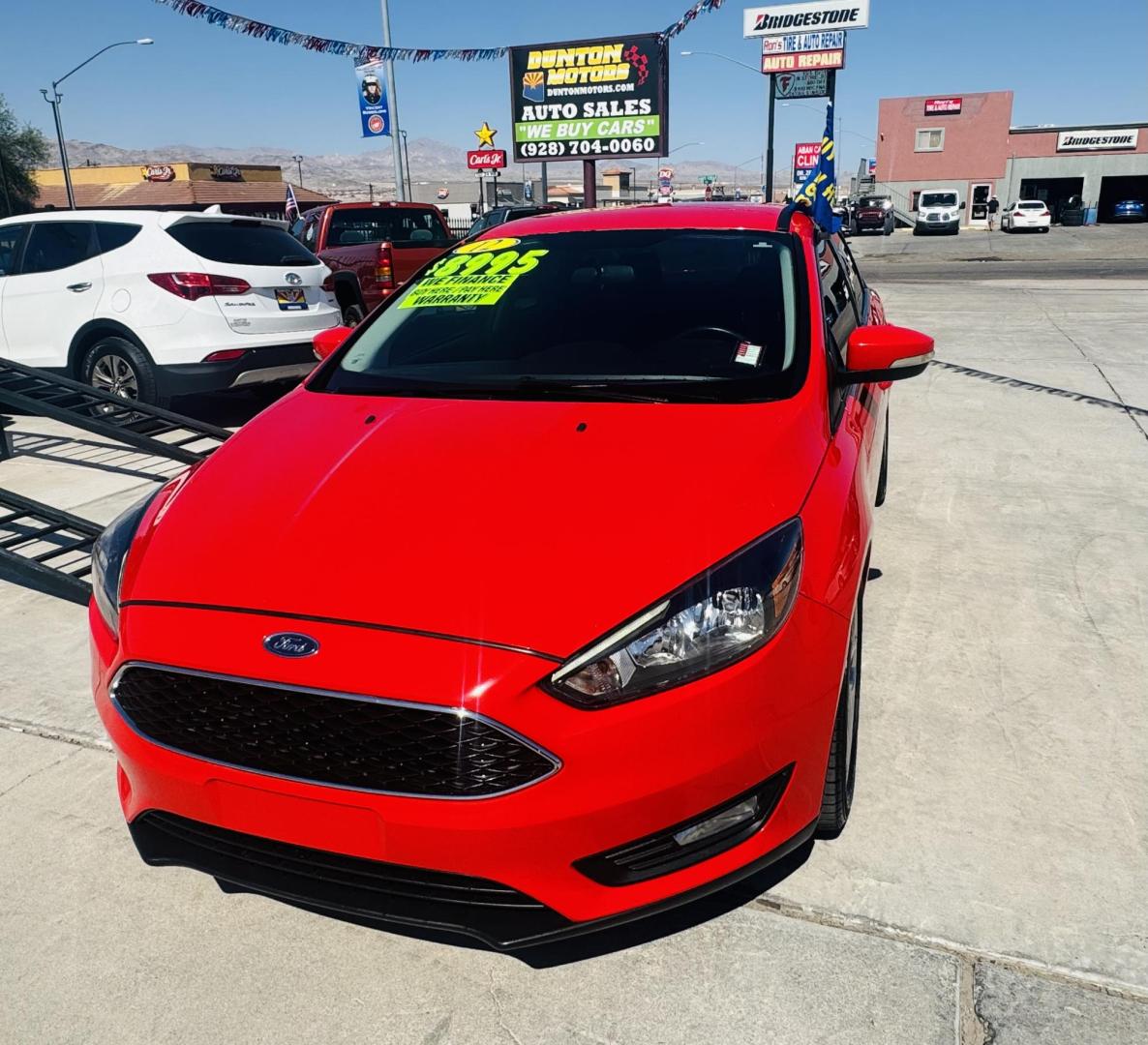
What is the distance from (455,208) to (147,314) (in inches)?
2758

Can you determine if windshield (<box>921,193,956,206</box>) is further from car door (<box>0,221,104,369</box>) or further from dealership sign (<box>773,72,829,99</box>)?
car door (<box>0,221,104,369</box>)

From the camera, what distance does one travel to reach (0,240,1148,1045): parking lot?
6.55 feet

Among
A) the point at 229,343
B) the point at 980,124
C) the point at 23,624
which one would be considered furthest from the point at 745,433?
the point at 980,124

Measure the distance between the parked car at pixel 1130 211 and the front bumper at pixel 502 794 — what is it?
62441 millimetres

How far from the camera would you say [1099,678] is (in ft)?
10.8

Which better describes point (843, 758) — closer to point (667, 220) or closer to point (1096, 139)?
point (667, 220)

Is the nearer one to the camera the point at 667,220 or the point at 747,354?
the point at 747,354

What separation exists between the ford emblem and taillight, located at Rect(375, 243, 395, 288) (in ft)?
29.8

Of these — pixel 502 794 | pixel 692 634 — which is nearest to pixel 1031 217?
pixel 692 634

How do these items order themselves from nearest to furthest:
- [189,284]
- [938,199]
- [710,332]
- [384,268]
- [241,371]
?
[710,332], [189,284], [241,371], [384,268], [938,199]

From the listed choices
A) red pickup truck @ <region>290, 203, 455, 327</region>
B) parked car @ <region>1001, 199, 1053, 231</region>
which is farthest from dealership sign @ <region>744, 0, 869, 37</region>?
red pickup truck @ <region>290, 203, 455, 327</region>

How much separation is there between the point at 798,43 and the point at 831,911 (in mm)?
49779

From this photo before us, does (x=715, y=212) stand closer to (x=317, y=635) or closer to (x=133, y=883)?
(x=317, y=635)

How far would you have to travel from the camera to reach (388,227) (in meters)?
11.7
